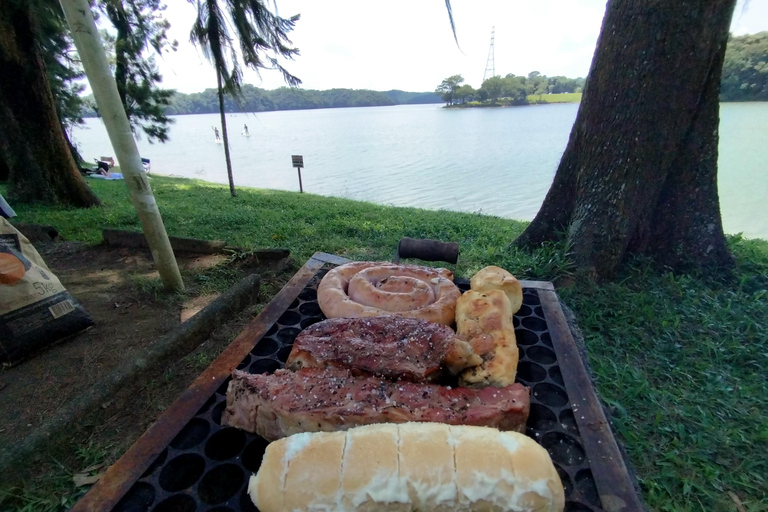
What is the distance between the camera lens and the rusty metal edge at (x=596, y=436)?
148cm

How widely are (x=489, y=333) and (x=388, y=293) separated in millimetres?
763

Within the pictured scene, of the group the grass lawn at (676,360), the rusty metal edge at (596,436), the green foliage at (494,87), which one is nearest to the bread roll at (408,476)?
the rusty metal edge at (596,436)

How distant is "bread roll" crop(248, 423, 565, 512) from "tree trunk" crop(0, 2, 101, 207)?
9.79 meters

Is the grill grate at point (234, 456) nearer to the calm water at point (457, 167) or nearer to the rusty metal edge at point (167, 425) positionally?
the rusty metal edge at point (167, 425)

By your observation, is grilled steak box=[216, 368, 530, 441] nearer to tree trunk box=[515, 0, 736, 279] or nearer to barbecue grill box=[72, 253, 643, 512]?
barbecue grill box=[72, 253, 643, 512]

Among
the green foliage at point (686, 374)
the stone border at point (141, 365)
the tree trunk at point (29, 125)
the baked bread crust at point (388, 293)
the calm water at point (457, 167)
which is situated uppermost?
the tree trunk at point (29, 125)

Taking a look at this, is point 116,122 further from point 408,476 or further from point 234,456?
point 408,476

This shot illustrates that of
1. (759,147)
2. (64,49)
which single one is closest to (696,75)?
(64,49)

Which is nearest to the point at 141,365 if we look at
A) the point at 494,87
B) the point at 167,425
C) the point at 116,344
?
the point at 116,344

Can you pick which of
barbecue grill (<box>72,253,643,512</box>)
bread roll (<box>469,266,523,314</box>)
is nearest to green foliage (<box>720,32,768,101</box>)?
bread roll (<box>469,266,523,314</box>)

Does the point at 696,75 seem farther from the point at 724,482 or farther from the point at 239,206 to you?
the point at 239,206

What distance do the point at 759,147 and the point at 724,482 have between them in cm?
2289

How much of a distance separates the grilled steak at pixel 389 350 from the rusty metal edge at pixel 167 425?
1.32ft

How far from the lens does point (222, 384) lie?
2072 mm
